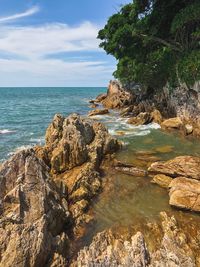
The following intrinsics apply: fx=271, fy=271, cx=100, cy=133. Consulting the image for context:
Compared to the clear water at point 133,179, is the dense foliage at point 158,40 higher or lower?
higher

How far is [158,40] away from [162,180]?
2178 centimetres

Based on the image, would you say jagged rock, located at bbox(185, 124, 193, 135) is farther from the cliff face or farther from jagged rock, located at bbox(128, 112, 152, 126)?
the cliff face

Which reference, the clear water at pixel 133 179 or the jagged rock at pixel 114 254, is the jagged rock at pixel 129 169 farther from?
the jagged rock at pixel 114 254

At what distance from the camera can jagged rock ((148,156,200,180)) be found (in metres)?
14.0

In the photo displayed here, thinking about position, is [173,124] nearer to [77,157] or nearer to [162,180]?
[162,180]

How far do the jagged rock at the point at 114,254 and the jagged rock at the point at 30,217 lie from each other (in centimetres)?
72

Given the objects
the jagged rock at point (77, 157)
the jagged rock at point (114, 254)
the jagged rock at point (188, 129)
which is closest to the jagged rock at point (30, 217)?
the jagged rock at point (114, 254)

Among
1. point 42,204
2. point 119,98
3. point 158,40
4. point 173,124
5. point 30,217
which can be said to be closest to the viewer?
point 30,217

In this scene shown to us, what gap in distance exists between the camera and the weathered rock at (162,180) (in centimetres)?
1417

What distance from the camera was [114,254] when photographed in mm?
8305

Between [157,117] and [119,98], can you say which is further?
[119,98]

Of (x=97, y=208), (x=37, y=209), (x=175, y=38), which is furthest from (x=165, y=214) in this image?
(x=175, y=38)

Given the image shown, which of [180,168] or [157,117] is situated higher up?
[180,168]

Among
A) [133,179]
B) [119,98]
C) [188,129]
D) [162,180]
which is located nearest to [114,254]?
[162,180]
